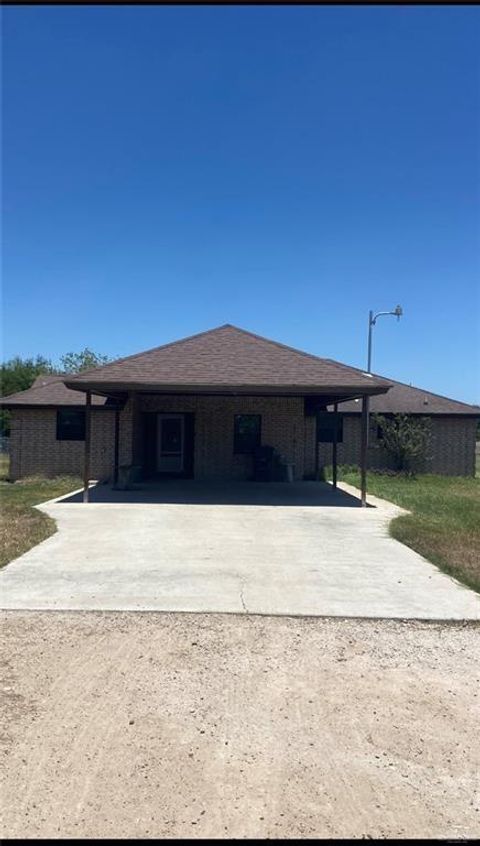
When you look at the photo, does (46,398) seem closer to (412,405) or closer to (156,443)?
(156,443)

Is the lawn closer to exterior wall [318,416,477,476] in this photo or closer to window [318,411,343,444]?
exterior wall [318,416,477,476]

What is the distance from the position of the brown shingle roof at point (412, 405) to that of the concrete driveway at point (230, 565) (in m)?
10.4

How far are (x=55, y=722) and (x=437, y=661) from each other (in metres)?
2.99

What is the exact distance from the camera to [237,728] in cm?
392

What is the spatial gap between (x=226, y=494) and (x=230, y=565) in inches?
294

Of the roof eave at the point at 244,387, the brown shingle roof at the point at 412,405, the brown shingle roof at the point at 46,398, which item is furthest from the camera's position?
the brown shingle roof at the point at 412,405

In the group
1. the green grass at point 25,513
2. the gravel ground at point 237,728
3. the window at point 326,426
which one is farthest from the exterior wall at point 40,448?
the gravel ground at point 237,728

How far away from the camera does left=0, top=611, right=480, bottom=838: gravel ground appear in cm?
305

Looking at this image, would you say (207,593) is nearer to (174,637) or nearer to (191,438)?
(174,637)

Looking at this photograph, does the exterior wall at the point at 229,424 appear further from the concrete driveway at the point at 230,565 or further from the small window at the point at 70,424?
the concrete driveway at the point at 230,565

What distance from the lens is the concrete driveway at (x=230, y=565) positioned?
6500 millimetres

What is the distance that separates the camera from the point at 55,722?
13.0 feet

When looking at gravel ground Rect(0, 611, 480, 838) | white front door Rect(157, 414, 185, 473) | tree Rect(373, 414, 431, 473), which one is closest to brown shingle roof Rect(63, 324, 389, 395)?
white front door Rect(157, 414, 185, 473)

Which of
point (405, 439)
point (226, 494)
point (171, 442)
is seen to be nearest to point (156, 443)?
point (171, 442)
